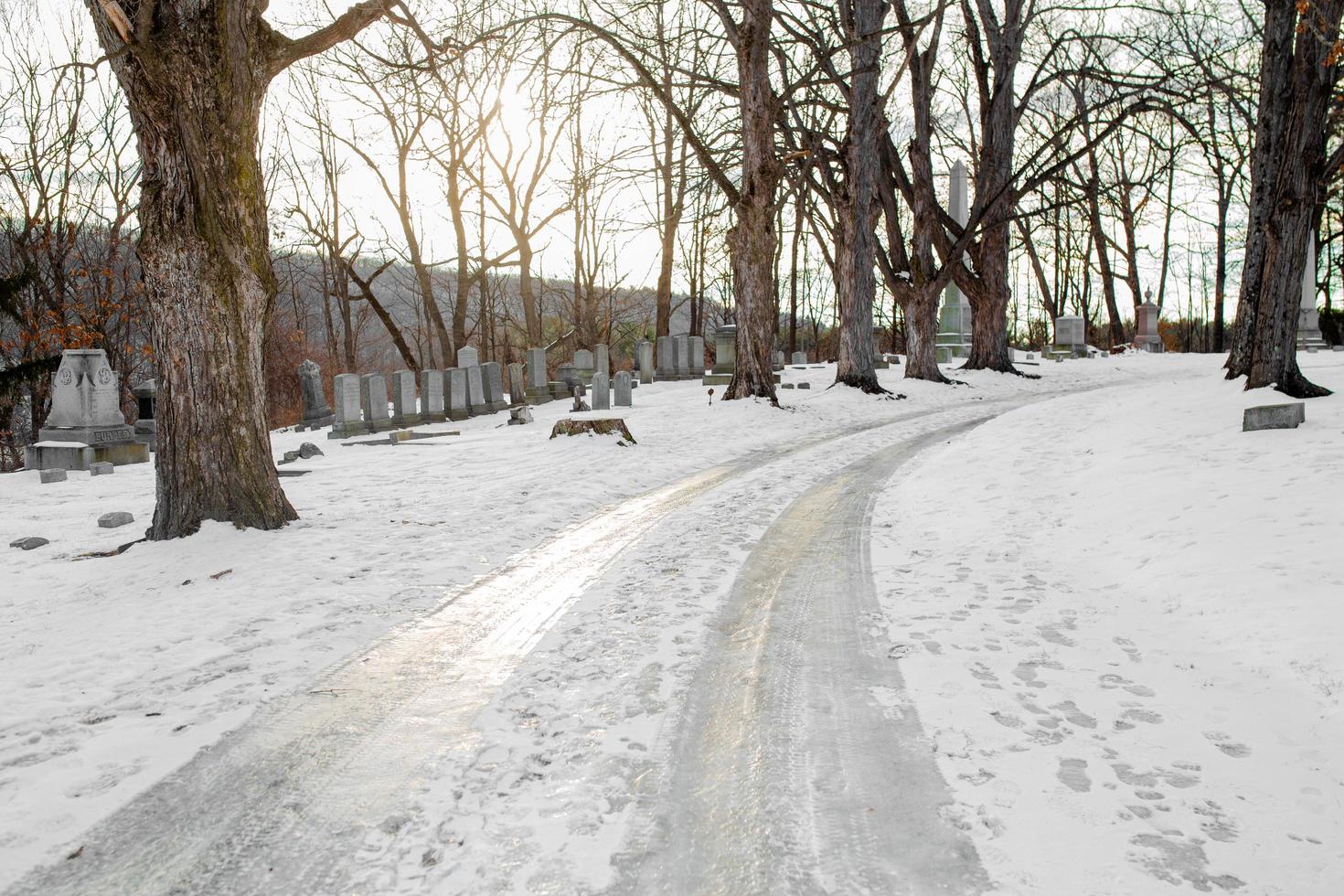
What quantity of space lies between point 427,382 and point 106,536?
10.5 m

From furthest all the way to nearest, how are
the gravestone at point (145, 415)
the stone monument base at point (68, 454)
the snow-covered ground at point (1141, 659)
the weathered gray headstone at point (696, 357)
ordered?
the weathered gray headstone at point (696, 357)
the gravestone at point (145, 415)
the stone monument base at point (68, 454)
the snow-covered ground at point (1141, 659)

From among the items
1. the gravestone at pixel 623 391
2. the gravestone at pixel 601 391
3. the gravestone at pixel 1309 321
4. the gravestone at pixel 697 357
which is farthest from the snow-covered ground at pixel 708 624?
the gravestone at pixel 1309 321

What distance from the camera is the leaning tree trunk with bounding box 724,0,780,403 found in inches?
535

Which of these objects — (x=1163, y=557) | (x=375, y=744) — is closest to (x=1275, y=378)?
(x=1163, y=557)

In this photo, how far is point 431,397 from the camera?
17.0m

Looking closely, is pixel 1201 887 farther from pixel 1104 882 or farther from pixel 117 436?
pixel 117 436

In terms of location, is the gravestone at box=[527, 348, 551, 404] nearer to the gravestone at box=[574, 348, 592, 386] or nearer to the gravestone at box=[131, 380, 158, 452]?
the gravestone at box=[574, 348, 592, 386]

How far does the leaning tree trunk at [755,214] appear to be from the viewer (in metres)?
13.6

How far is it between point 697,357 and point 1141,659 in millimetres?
21655

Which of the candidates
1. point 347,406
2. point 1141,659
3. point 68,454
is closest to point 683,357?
point 347,406

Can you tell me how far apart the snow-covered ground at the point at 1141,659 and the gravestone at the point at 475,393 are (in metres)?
12.5

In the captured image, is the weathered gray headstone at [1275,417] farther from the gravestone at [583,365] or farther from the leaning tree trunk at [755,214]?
the gravestone at [583,365]

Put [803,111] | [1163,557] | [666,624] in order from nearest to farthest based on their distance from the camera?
[666,624] → [1163,557] → [803,111]

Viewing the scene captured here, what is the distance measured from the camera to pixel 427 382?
16938 millimetres
